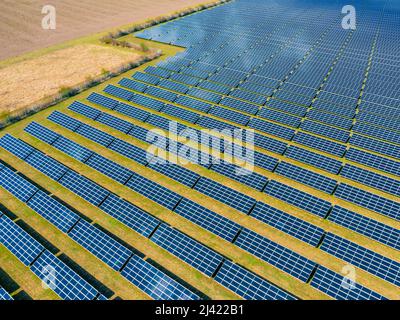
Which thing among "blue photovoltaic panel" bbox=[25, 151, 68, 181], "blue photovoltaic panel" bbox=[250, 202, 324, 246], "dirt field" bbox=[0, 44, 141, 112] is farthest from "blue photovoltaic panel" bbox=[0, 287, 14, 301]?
"dirt field" bbox=[0, 44, 141, 112]

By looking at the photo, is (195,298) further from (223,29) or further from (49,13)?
(49,13)

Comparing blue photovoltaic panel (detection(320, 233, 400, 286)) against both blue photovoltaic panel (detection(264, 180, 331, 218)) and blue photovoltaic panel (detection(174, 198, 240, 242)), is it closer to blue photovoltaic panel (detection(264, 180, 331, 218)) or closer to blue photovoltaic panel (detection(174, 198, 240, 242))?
blue photovoltaic panel (detection(264, 180, 331, 218))

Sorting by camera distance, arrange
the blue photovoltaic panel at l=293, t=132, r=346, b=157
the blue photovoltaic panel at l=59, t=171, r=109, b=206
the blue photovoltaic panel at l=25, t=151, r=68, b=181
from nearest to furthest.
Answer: the blue photovoltaic panel at l=59, t=171, r=109, b=206
the blue photovoltaic panel at l=25, t=151, r=68, b=181
the blue photovoltaic panel at l=293, t=132, r=346, b=157

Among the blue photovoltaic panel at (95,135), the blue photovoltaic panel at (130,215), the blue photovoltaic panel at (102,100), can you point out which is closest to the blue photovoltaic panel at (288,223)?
the blue photovoltaic panel at (130,215)

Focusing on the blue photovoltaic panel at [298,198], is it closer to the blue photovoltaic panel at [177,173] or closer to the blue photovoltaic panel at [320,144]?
the blue photovoltaic panel at [177,173]

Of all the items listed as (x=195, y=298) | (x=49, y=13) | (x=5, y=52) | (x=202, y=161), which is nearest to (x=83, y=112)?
(x=202, y=161)
